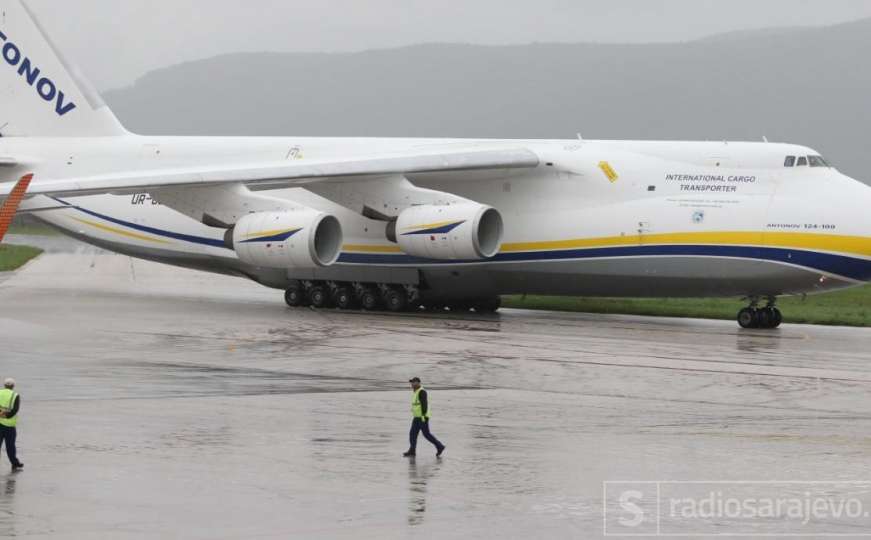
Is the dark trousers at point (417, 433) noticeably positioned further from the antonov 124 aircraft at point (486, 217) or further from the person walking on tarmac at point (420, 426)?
the antonov 124 aircraft at point (486, 217)

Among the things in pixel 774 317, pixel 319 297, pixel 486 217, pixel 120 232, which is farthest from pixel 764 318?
pixel 120 232

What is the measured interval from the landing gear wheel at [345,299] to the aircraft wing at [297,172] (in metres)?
2.63

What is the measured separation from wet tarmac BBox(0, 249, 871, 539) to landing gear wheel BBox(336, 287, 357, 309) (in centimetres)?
241

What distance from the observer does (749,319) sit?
2703 cm

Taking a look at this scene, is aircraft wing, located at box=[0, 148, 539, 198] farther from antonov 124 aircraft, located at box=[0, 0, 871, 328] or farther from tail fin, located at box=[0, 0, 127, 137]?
tail fin, located at box=[0, 0, 127, 137]

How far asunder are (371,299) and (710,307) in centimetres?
770

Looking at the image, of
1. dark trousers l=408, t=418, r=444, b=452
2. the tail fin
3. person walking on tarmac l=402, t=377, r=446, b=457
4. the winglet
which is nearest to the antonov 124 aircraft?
the tail fin

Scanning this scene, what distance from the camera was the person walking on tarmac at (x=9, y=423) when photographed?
39.8 ft

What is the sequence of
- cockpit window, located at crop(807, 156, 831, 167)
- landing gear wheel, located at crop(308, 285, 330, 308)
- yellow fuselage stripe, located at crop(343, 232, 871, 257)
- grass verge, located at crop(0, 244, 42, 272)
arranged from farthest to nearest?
1. grass verge, located at crop(0, 244, 42, 272)
2. landing gear wheel, located at crop(308, 285, 330, 308)
3. cockpit window, located at crop(807, 156, 831, 167)
4. yellow fuselage stripe, located at crop(343, 232, 871, 257)

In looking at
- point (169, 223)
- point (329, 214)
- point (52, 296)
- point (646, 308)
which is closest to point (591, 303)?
point (646, 308)

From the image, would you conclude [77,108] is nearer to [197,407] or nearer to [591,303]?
[591,303]

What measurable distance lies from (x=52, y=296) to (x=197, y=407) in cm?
1735

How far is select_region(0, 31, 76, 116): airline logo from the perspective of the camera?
33344mm

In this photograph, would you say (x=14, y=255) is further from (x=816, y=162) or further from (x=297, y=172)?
(x=816, y=162)
